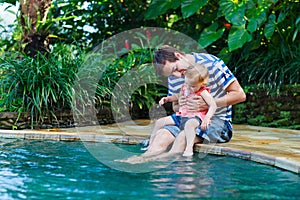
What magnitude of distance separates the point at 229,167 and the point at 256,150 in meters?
0.48

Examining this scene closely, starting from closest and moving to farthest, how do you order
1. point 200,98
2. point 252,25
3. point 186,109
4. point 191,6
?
point 200,98 < point 186,109 < point 252,25 < point 191,6

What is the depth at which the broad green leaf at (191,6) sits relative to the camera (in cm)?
701

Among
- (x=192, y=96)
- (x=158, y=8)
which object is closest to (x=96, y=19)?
(x=158, y=8)

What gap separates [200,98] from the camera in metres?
4.28

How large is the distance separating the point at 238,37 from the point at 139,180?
3.87 meters

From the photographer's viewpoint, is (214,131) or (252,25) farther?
(252,25)

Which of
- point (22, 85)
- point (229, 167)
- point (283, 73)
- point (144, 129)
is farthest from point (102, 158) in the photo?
point (283, 73)

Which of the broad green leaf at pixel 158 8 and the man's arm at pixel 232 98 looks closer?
the man's arm at pixel 232 98

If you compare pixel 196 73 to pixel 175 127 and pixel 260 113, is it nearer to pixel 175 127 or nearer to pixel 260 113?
pixel 175 127

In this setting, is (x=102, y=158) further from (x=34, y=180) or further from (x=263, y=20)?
(x=263, y=20)

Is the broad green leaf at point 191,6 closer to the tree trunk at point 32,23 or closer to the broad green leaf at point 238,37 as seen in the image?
the broad green leaf at point 238,37

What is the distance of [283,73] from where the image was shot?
21.3 feet

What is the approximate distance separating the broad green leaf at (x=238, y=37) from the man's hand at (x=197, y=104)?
2.38 m

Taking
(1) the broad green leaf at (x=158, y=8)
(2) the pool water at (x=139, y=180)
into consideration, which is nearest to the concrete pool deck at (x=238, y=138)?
(2) the pool water at (x=139, y=180)
